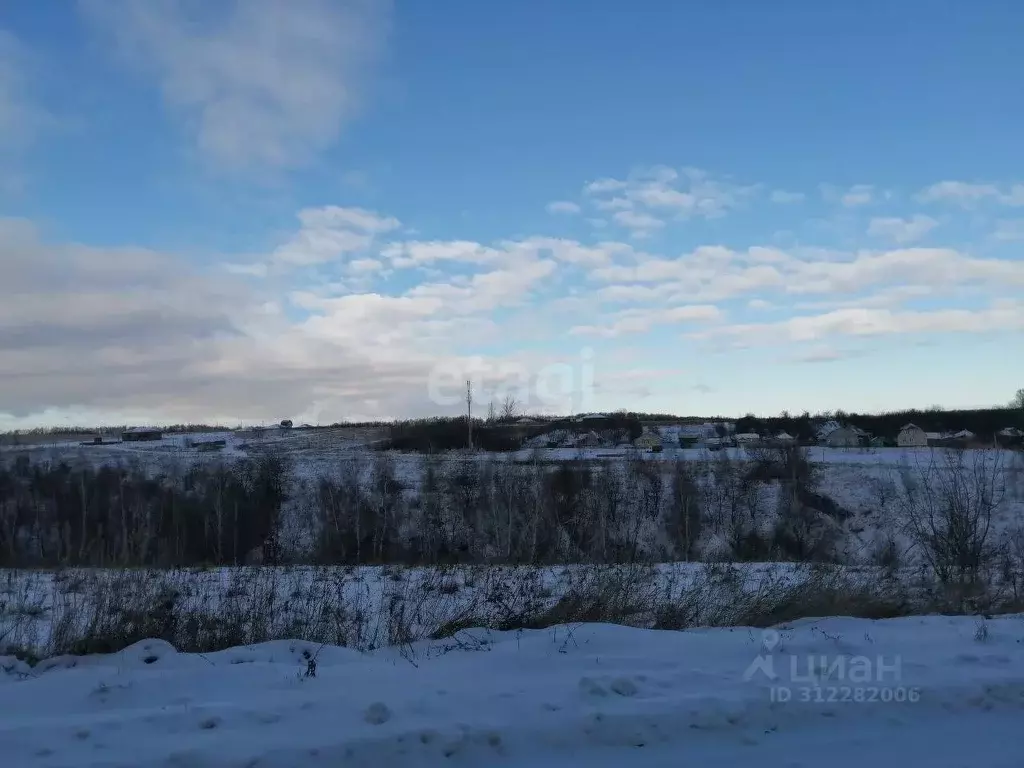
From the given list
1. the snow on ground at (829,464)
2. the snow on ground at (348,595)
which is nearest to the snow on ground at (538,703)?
the snow on ground at (348,595)

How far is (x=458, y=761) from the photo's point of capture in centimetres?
467

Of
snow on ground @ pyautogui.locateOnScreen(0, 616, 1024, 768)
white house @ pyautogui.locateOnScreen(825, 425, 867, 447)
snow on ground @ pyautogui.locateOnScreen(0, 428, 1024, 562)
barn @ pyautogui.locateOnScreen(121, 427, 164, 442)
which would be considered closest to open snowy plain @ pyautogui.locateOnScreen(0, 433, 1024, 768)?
snow on ground @ pyautogui.locateOnScreen(0, 616, 1024, 768)

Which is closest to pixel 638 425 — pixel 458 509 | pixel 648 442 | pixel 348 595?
pixel 648 442

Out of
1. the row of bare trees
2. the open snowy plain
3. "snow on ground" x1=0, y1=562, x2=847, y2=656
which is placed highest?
the open snowy plain

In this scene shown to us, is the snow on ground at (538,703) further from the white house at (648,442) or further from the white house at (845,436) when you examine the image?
the white house at (845,436)

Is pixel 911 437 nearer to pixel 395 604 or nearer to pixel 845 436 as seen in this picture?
pixel 845 436

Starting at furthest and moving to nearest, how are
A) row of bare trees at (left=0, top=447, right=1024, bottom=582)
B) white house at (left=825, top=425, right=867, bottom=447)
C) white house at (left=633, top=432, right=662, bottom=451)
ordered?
white house at (left=825, top=425, right=867, bottom=447), white house at (left=633, top=432, right=662, bottom=451), row of bare trees at (left=0, top=447, right=1024, bottom=582)

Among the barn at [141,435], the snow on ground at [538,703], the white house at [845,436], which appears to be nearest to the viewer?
the snow on ground at [538,703]

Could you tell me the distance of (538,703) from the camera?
5.41 m

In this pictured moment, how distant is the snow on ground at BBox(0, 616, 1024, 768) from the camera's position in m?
4.73

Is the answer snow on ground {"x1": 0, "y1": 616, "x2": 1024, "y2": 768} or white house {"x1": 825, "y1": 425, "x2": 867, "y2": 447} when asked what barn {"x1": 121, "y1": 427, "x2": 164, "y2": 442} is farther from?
white house {"x1": 825, "y1": 425, "x2": 867, "y2": 447}

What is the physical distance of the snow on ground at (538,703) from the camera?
15.5 ft

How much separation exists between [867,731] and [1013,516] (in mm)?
36863

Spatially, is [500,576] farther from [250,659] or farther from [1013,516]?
[1013,516]
